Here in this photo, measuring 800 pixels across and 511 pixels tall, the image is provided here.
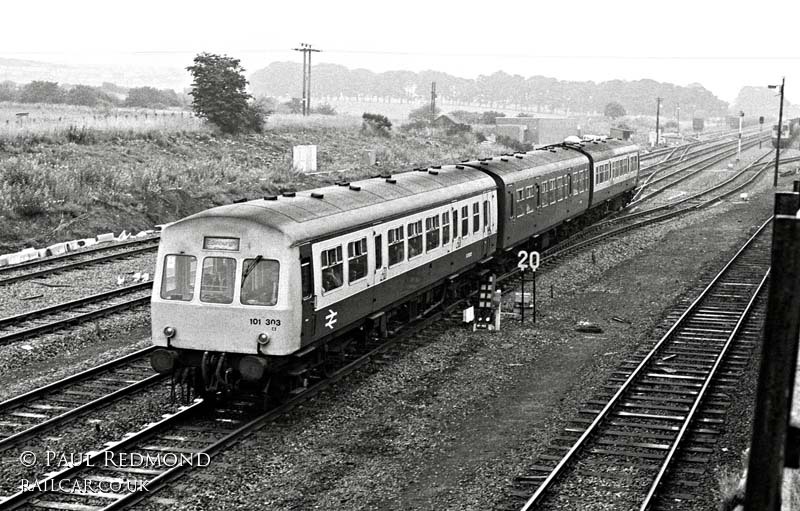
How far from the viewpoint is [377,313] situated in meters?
16.6

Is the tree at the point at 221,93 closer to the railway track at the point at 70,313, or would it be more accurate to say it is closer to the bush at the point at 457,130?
the bush at the point at 457,130

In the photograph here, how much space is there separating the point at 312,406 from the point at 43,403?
3.91 meters

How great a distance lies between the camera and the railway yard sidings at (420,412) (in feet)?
36.7

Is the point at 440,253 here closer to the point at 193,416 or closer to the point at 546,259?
the point at 193,416

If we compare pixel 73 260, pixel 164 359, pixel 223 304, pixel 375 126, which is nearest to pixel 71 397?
pixel 164 359

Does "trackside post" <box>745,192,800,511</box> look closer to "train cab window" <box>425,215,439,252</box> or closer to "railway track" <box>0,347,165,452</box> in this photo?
"railway track" <box>0,347,165,452</box>

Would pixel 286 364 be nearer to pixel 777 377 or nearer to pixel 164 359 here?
pixel 164 359

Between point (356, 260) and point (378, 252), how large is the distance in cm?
94

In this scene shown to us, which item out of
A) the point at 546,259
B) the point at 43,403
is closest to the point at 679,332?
the point at 546,259

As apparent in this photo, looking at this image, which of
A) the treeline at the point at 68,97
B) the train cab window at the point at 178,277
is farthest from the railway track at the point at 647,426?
the treeline at the point at 68,97

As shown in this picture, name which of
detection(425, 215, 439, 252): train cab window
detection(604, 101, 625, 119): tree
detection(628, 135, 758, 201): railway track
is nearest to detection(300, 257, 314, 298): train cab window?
detection(425, 215, 439, 252): train cab window

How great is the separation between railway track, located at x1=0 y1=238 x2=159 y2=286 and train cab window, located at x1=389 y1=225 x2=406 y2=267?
10.4m

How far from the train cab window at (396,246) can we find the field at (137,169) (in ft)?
47.9

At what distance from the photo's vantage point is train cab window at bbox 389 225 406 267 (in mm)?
16797
